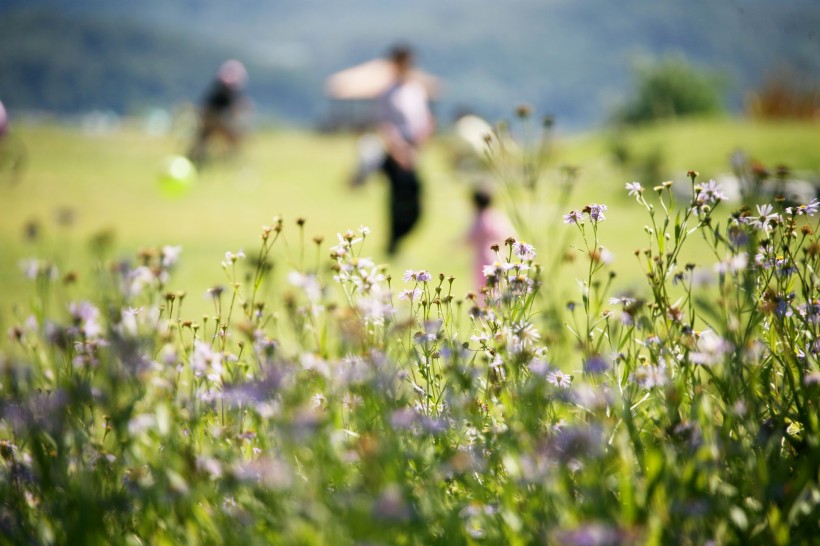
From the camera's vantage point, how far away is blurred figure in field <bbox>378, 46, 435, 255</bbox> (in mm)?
9602

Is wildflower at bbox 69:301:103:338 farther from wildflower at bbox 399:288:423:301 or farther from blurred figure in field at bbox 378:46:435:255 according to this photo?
blurred figure in field at bbox 378:46:435:255

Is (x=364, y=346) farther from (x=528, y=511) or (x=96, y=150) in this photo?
(x=96, y=150)

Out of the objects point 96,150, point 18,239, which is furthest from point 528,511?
point 96,150

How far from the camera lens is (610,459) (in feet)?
6.04

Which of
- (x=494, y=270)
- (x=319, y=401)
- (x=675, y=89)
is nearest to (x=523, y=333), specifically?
(x=494, y=270)

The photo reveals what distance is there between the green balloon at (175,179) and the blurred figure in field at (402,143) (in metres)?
6.85

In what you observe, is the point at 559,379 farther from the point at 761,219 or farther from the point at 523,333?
the point at 761,219

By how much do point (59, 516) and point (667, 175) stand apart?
15409 millimetres

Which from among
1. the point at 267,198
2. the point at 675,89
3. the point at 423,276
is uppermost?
the point at 675,89

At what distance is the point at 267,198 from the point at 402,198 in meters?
6.18

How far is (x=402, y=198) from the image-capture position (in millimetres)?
9711

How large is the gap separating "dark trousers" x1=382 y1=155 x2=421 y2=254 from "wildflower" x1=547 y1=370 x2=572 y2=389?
24.3 ft

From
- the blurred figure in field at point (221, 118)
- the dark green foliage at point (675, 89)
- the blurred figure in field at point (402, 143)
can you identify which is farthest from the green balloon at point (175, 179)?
the dark green foliage at point (675, 89)

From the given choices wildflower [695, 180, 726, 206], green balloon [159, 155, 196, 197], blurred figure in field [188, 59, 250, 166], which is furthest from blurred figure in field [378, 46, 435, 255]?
blurred figure in field [188, 59, 250, 166]
